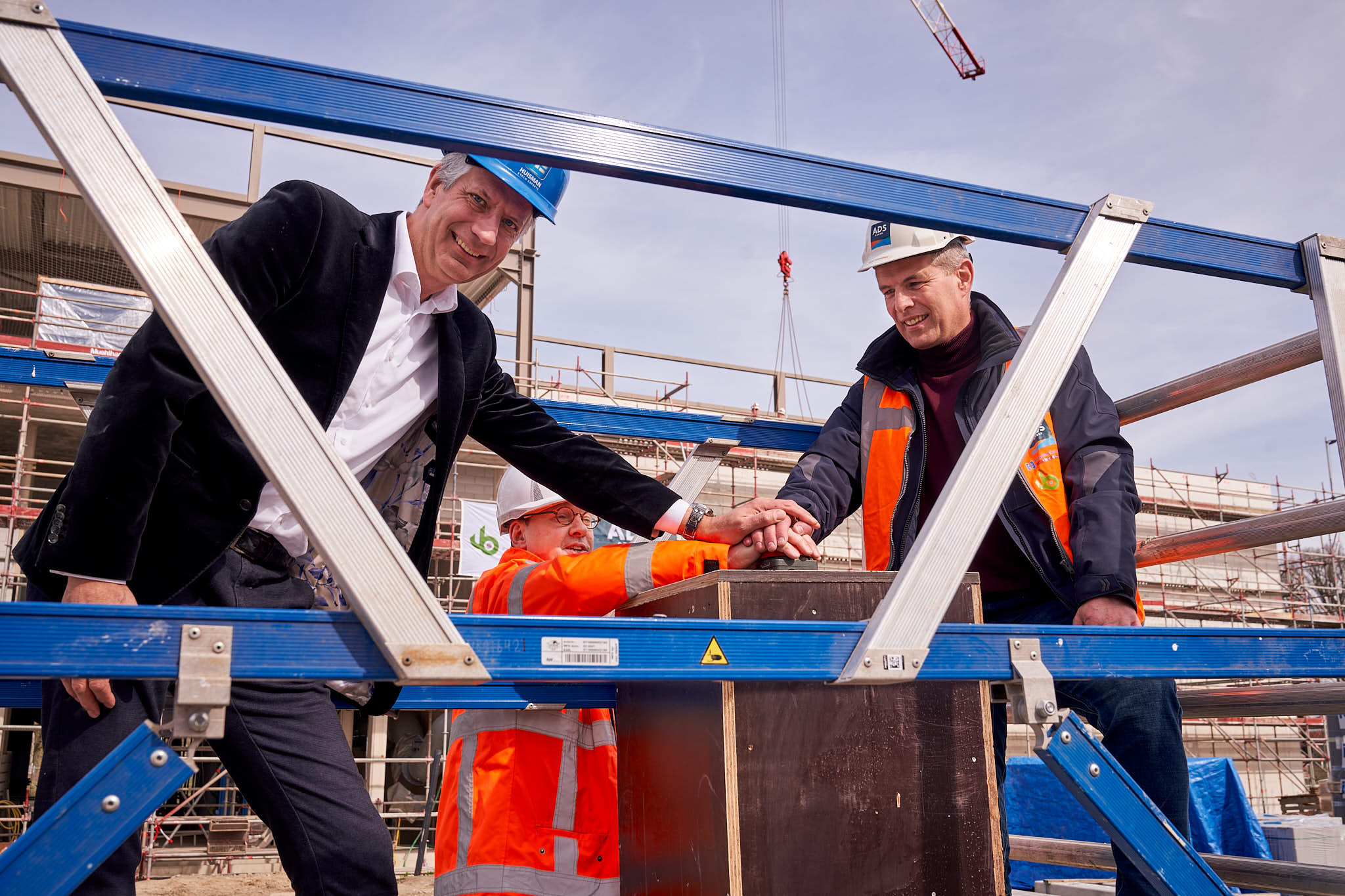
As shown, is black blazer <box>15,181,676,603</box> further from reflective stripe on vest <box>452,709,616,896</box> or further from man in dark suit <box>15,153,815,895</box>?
reflective stripe on vest <box>452,709,616,896</box>

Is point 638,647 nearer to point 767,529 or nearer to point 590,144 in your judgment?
point 590,144

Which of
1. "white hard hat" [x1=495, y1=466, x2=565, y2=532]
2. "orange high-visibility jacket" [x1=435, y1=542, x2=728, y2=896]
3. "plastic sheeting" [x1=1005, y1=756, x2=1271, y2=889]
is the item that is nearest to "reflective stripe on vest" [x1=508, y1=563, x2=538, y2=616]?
"orange high-visibility jacket" [x1=435, y1=542, x2=728, y2=896]

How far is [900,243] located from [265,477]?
1.96 m

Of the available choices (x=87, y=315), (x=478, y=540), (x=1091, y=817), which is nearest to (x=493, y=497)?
(x=478, y=540)

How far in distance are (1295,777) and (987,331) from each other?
22.9 metres

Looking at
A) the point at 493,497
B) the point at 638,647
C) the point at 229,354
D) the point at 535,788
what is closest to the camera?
the point at 229,354

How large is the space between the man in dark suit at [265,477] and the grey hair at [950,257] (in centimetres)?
106

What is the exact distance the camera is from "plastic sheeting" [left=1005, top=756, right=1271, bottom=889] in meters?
5.05

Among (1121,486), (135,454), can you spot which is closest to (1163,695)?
(1121,486)

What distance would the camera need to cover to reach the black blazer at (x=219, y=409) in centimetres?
156

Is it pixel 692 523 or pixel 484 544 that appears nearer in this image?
pixel 692 523

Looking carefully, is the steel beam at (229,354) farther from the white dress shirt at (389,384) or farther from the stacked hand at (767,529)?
the stacked hand at (767,529)

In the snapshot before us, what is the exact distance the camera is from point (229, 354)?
1331 mm

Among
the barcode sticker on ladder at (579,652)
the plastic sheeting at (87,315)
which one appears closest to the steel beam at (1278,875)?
the barcode sticker on ladder at (579,652)
